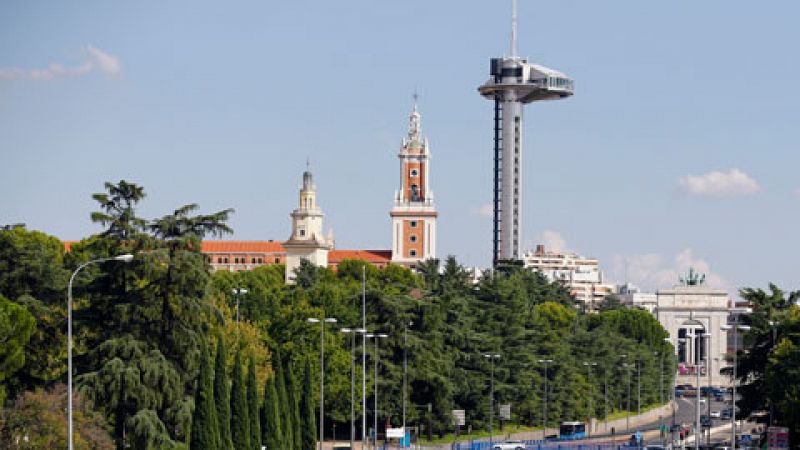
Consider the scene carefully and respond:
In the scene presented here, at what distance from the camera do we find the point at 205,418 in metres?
86.8

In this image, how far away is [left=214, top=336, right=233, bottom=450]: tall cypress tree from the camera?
3501 inches

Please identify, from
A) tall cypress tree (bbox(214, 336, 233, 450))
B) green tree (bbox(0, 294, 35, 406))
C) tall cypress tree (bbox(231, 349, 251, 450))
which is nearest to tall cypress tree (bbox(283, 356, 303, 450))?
tall cypress tree (bbox(231, 349, 251, 450))

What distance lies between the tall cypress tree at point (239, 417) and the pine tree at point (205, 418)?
3879mm

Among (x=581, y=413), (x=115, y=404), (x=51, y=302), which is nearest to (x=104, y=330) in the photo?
(x=115, y=404)

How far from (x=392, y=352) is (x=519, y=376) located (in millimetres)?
24255

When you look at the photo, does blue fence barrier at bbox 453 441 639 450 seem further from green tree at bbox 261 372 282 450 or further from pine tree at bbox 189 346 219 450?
pine tree at bbox 189 346 219 450

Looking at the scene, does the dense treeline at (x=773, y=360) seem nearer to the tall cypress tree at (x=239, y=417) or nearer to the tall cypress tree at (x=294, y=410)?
the tall cypress tree at (x=294, y=410)

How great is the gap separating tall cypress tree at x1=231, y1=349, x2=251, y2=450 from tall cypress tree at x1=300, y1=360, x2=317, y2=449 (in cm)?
1212

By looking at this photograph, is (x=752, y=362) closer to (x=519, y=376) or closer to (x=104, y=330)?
(x=519, y=376)

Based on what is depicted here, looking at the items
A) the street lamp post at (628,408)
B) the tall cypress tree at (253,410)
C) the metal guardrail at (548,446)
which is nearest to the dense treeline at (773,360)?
the metal guardrail at (548,446)

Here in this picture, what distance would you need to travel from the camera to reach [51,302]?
104m

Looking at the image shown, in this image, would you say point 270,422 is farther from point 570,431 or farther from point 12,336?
point 570,431

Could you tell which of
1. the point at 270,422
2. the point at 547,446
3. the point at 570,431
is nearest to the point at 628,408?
the point at 570,431

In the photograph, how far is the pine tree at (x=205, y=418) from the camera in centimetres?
8662
